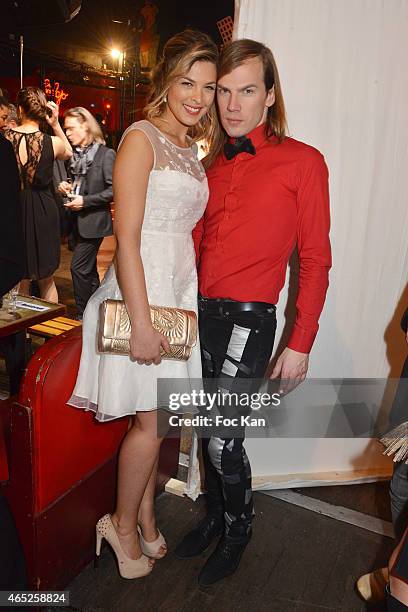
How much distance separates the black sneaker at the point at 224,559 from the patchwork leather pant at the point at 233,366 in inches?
1.3

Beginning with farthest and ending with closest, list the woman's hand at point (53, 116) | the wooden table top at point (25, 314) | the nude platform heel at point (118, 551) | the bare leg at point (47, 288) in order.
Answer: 1. the bare leg at point (47, 288)
2. the woman's hand at point (53, 116)
3. the wooden table top at point (25, 314)
4. the nude platform heel at point (118, 551)

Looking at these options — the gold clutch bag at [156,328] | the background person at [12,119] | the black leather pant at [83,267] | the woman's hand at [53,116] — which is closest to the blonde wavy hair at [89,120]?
the woman's hand at [53,116]

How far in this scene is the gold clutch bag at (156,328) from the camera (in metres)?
1.63

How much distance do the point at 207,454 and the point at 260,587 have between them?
548 millimetres

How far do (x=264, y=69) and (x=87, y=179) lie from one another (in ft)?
9.82

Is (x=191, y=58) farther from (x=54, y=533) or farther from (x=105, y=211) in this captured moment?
(x=105, y=211)

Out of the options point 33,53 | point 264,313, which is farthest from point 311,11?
point 33,53

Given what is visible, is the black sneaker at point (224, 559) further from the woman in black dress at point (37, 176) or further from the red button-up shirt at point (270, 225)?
the woman in black dress at point (37, 176)

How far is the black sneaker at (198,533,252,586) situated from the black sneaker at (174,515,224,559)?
0.09 metres

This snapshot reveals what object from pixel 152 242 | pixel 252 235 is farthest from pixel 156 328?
pixel 252 235

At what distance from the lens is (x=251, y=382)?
1906 mm

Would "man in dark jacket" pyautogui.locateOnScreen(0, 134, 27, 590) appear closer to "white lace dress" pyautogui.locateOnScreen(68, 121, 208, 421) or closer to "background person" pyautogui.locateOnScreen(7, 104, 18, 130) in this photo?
"white lace dress" pyautogui.locateOnScreen(68, 121, 208, 421)

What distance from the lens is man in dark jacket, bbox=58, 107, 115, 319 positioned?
442 cm

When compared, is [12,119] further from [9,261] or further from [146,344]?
[146,344]
